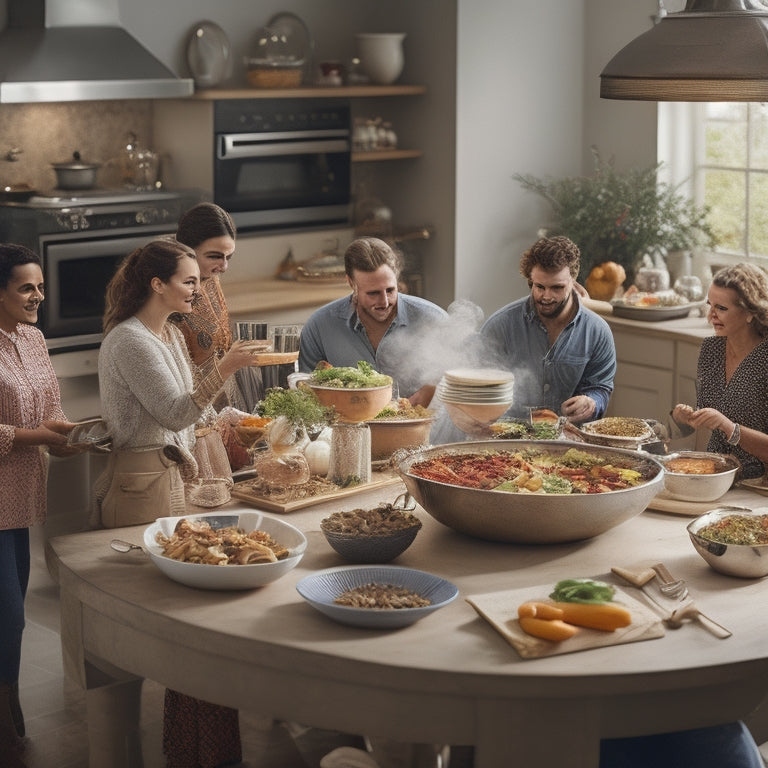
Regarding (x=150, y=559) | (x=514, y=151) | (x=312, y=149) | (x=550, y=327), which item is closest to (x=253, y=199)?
(x=312, y=149)

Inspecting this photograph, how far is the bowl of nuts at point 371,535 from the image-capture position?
8.25 ft

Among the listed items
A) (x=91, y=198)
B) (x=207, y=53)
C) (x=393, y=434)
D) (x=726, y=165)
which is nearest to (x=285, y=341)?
(x=393, y=434)

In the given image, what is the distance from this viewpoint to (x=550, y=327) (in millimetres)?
4125

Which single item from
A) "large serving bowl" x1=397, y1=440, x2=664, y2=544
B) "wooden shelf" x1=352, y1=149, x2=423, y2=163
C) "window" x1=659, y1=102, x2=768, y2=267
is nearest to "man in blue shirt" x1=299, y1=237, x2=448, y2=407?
"large serving bowl" x1=397, y1=440, x2=664, y2=544

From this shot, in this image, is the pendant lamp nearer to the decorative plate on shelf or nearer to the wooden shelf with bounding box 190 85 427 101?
the wooden shelf with bounding box 190 85 427 101

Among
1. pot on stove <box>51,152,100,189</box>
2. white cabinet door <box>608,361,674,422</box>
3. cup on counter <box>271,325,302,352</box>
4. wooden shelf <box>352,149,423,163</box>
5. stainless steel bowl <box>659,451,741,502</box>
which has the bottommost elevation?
white cabinet door <box>608,361,674,422</box>

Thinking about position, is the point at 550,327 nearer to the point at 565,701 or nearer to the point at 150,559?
the point at 150,559

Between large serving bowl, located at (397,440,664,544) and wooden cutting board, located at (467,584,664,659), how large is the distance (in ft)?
0.75

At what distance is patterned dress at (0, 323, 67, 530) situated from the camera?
3348 millimetres

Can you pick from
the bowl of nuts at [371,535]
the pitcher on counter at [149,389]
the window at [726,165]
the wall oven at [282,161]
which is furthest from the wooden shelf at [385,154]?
the bowl of nuts at [371,535]

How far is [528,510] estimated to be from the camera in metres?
2.56

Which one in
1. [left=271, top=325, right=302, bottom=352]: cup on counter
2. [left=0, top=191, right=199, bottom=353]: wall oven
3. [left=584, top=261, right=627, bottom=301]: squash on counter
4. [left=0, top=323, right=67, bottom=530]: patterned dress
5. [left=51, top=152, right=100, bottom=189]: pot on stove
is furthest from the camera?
[left=584, top=261, right=627, bottom=301]: squash on counter

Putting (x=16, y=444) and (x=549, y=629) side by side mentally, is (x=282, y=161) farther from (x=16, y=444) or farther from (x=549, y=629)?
(x=549, y=629)

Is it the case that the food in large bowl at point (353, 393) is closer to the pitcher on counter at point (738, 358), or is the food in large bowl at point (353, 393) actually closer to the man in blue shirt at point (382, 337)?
the man in blue shirt at point (382, 337)
